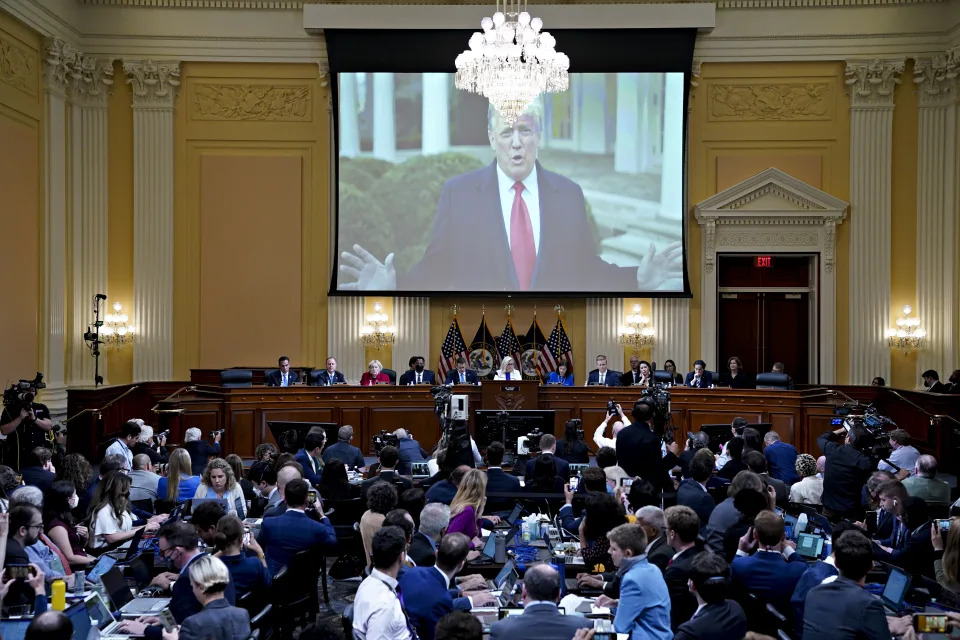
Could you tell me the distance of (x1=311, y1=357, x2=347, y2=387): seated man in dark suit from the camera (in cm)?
1552

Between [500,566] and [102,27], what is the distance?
47.7 ft

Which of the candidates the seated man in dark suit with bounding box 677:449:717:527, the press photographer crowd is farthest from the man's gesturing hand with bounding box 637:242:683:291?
the seated man in dark suit with bounding box 677:449:717:527

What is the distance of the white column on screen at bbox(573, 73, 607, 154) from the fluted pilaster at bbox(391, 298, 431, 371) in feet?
12.9

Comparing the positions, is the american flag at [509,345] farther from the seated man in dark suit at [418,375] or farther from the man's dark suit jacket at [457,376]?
the seated man in dark suit at [418,375]

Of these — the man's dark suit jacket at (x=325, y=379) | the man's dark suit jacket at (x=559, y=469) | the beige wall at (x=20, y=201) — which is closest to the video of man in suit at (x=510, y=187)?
the man's dark suit jacket at (x=325, y=379)

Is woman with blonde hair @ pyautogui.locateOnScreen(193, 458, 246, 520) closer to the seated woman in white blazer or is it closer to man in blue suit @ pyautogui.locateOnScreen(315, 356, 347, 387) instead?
man in blue suit @ pyautogui.locateOnScreen(315, 356, 347, 387)

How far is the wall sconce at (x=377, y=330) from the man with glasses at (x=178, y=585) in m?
12.1

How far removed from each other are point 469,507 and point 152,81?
13245 mm

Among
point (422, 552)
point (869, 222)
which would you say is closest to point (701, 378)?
point (869, 222)

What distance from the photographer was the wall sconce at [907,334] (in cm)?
1734

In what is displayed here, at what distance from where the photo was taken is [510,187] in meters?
17.8

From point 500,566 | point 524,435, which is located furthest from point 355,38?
point 500,566

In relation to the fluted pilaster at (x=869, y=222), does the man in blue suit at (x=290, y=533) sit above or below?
below

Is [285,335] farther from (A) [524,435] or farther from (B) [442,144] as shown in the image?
(A) [524,435]
